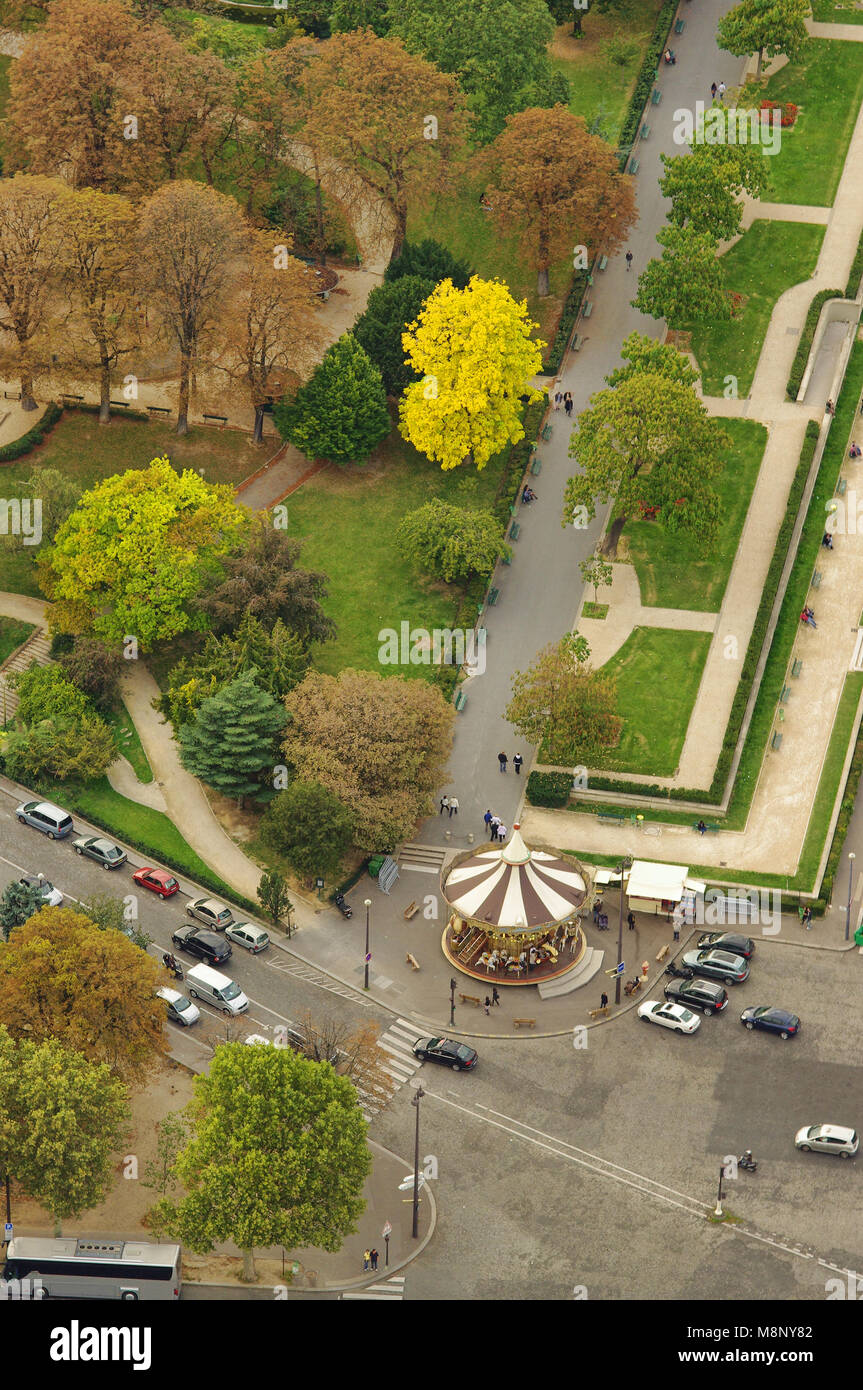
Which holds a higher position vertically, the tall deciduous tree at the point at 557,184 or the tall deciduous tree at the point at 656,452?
the tall deciduous tree at the point at 557,184

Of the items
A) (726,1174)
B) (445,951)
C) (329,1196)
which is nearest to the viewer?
(329,1196)

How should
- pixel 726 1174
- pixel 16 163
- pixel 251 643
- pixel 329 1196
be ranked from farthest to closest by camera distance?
pixel 16 163, pixel 251 643, pixel 726 1174, pixel 329 1196

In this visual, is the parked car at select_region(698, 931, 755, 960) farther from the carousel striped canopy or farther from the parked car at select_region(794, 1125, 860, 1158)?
the parked car at select_region(794, 1125, 860, 1158)

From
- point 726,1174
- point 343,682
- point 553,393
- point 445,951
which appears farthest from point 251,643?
point 726,1174

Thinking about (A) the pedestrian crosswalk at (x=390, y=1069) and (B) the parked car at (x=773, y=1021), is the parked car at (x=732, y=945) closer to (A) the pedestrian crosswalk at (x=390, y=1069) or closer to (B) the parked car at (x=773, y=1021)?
(B) the parked car at (x=773, y=1021)

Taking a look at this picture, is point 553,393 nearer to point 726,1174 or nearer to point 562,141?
point 562,141

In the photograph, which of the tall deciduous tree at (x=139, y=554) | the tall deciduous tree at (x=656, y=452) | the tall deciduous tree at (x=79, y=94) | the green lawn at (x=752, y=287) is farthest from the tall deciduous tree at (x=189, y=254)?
the green lawn at (x=752, y=287)

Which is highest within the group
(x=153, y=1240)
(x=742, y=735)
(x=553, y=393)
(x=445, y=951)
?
Answer: (x=553, y=393)
